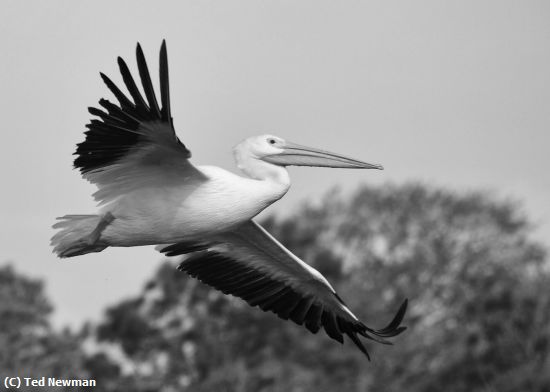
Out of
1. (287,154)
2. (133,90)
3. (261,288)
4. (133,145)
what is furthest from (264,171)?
(261,288)

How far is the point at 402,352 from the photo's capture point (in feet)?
94.5

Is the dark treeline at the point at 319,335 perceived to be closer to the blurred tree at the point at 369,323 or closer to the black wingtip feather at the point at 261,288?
the blurred tree at the point at 369,323

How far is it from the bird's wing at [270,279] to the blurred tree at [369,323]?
50.4 ft

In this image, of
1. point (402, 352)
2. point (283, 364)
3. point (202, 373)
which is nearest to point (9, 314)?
point (202, 373)

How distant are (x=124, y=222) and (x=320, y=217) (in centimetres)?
2889

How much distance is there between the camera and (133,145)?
8.91 m

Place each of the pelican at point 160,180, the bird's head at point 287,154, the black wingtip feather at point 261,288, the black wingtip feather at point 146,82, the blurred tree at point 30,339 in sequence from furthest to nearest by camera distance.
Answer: the blurred tree at point 30,339 → the black wingtip feather at point 261,288 → the bird's head at point 287,154 → the pelican at point 160,180 → the black wingtip feather at point 146,82

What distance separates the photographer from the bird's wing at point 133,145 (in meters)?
8.46

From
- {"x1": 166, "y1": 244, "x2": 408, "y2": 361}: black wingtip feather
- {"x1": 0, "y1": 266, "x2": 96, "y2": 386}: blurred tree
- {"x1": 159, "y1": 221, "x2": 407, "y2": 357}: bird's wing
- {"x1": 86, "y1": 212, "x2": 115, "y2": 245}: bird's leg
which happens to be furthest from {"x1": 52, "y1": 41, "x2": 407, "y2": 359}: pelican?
{"x1": 0, "y1": 266, "x2": 96, "y2": 386}: blurred tree

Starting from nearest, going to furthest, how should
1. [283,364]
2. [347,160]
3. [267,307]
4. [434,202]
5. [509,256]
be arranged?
[347,160] → [267,307] → [283,364] → [509,256] → [434,202]

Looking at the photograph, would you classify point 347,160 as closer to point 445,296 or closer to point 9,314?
point 9,314

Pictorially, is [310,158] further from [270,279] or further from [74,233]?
[74,233]

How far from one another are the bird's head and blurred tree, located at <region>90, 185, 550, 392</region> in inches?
650

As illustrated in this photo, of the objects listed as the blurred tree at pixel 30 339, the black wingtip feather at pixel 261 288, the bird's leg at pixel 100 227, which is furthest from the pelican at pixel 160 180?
the blurred tree at pixel 30 339
